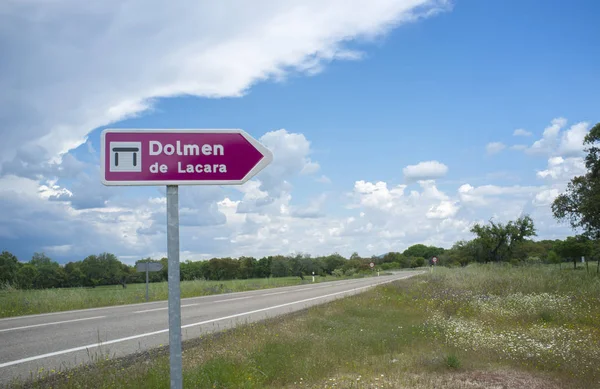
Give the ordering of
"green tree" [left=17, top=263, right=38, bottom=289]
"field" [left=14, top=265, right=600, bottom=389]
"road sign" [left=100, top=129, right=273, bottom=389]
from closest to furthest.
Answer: "road sign" [left=100, top=129, right=273, bottom=389], "field" [left=14, top=265, right=600, bottom=389], "green tree" [left=17, top=263, right=38, bottom=289]

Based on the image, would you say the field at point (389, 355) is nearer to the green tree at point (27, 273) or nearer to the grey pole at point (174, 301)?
the grey pole at point (174, 301)

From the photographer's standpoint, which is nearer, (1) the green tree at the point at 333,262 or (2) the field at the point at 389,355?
(2) the field at the point at 389,355

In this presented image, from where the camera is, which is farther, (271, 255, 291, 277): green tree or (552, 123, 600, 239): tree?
(271, 255, 291, 277): green tree

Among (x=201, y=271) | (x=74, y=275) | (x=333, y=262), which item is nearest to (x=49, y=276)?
(x=74, y=275)

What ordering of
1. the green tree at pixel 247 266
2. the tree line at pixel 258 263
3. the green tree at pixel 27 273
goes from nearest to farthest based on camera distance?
the tree line at pixel 258 263, the green tree at pixel 27 273, the green tree at pixel 247 266

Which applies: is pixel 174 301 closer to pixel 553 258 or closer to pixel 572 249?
pixel 572 249

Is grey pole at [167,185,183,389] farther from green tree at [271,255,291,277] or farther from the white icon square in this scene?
green tree at [271,255,291,277]

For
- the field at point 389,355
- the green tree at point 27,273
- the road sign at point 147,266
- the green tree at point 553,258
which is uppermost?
the green tree at point 27,273

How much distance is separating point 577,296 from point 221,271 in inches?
2355

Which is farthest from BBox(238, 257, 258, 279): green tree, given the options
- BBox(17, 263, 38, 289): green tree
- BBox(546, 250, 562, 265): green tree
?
BBox(546, 250, 562, 265): green tree

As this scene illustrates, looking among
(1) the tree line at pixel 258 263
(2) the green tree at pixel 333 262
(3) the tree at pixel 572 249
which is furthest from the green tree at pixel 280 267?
(3) the tree at pixel 572 249

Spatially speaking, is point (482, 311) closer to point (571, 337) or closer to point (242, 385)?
point (571, 337)

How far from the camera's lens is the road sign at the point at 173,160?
3.47 m

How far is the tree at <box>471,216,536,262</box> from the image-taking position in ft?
194
